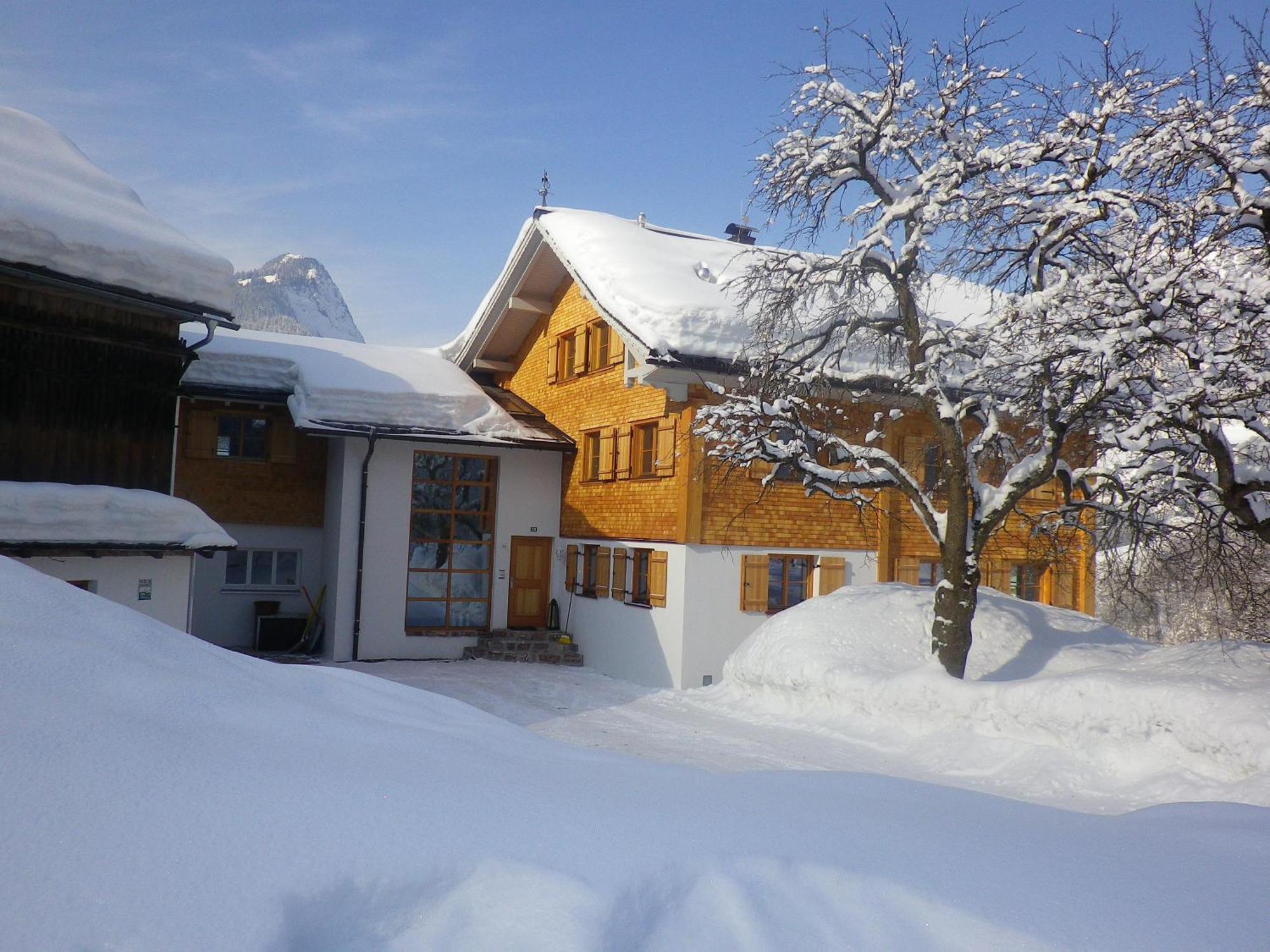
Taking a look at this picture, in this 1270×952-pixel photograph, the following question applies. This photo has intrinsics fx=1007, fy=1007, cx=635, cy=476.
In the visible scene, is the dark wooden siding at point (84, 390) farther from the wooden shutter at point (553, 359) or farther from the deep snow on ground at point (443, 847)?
the wooden shutter at point (553, 359)

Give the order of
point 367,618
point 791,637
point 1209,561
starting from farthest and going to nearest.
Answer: point 367,618 < point 791,637 < point 1209,561

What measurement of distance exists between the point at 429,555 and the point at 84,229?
30.2ft

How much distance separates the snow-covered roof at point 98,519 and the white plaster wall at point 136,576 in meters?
0.26

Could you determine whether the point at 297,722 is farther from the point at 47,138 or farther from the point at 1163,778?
the point at 47,138

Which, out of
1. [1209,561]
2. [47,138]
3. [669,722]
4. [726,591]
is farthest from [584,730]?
[47,138]

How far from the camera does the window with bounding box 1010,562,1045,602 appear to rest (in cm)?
1858

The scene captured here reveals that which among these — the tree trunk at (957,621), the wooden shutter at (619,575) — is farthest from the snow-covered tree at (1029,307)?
the wooden shutter at (619,575)

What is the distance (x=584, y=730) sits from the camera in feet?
39.1

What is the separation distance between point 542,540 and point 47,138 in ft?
34.2

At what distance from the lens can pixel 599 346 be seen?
18.7 m

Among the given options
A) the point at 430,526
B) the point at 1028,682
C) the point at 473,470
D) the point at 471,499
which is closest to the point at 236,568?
the point at 430,526

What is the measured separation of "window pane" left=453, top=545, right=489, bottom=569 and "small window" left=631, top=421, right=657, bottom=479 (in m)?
3.99

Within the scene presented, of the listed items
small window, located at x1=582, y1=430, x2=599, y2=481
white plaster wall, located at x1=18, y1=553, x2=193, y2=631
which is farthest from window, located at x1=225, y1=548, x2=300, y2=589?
white plaster wall, located at x1=18, y1=553, x2=193, y2=631

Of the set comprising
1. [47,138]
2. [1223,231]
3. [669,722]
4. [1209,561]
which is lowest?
[669,722]
